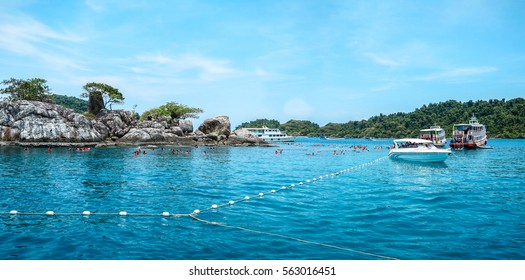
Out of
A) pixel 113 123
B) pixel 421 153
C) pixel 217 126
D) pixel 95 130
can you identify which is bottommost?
pixel 421 153

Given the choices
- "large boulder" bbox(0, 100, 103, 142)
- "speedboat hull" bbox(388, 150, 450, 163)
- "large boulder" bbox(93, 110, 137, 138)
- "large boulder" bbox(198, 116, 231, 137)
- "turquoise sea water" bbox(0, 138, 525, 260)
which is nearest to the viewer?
"turquoise sea water" bbox(0, 138, 525, 260)

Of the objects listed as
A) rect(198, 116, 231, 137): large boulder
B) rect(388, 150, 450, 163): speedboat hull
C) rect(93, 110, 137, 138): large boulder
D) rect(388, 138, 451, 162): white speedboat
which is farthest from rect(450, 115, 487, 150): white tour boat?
rect(93, 110, 137, 138): large boulder

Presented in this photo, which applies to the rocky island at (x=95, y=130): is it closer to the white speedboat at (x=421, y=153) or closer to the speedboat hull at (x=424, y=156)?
the white speedboat at (x=421, y=153)

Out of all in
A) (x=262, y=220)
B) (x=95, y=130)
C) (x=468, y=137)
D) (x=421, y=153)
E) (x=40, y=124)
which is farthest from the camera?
(x=468, y=137)

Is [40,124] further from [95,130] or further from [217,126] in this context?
[217,126]

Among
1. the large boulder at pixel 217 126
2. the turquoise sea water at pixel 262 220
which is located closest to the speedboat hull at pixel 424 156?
the turquoise sea water at pixel 262 220

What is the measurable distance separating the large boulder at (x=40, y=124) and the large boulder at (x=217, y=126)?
35149mm

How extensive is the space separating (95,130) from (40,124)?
453 inches

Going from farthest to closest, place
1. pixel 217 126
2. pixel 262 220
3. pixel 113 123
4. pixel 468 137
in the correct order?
1. pixel 217 126
2. pixel 113 123
3. pixel 468 137
4. pixel 262 220

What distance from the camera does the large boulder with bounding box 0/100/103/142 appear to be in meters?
75.5

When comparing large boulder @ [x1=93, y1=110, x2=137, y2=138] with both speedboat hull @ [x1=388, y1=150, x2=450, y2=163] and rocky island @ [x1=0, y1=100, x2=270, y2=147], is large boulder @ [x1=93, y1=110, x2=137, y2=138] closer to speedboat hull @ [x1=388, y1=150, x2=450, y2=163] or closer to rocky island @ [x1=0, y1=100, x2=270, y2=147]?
rocky island @ [x1=0, y1=100, x2=270, y2=147]

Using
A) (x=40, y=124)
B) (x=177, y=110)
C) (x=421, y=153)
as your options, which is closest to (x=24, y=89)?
(x=40, y=124)

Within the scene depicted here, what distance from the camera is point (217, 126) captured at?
356 feet
